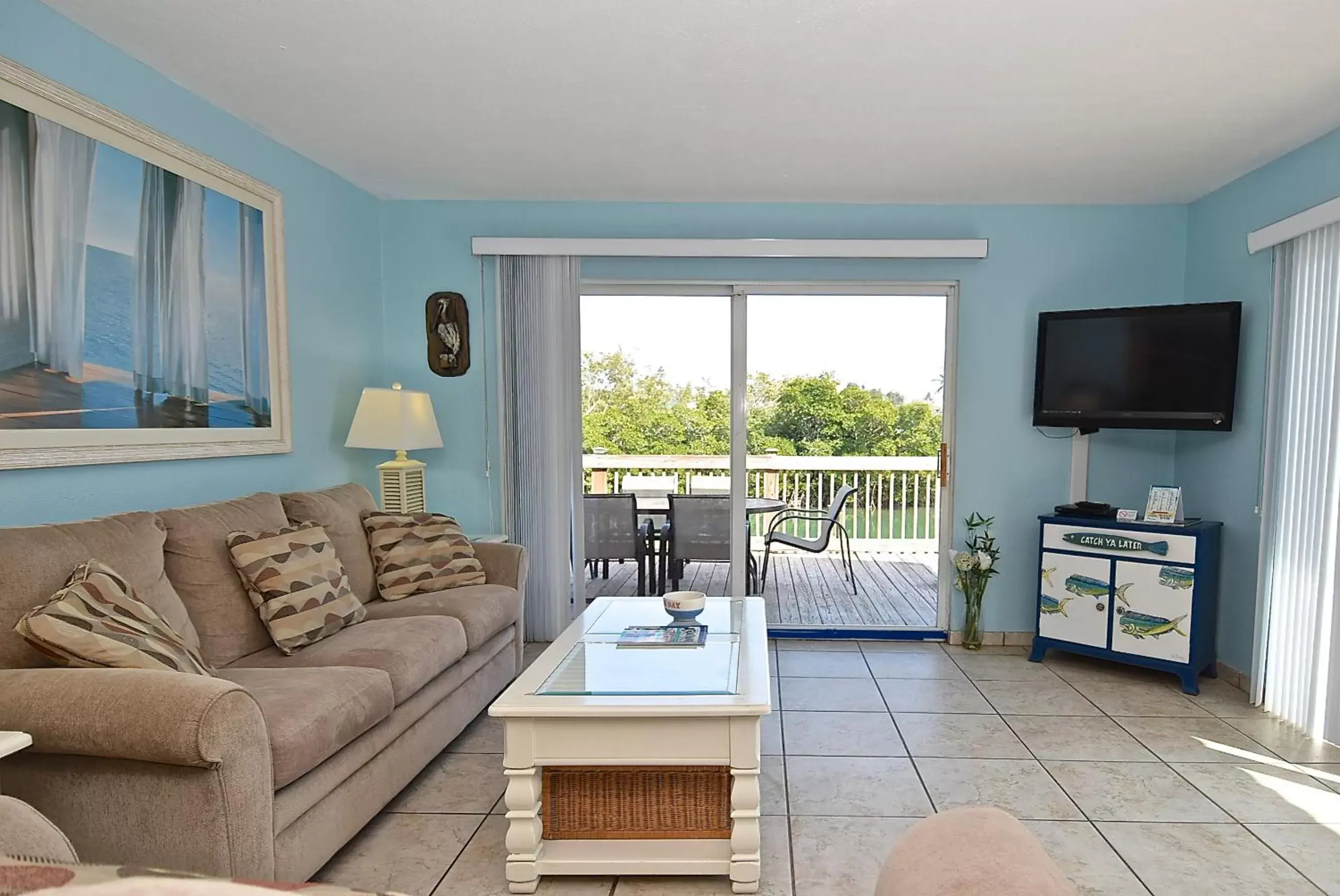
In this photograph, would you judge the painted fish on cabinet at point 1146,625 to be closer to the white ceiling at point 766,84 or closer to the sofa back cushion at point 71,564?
the white ceiling at point 766,84

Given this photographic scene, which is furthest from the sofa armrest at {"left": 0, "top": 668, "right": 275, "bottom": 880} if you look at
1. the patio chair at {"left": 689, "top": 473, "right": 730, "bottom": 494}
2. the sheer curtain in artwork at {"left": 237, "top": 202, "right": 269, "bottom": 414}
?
the patio chair at {"left": 689, "top": 473, "right": 730, "bottom": 494}

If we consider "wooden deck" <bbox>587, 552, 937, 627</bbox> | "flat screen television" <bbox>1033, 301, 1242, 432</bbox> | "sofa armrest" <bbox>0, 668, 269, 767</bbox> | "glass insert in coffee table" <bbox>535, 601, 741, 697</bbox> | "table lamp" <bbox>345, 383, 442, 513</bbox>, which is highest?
"flat screen television" <bbox>1033, 301, 1242, 432</bbox>

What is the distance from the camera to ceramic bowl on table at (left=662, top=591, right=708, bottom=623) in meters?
2.87

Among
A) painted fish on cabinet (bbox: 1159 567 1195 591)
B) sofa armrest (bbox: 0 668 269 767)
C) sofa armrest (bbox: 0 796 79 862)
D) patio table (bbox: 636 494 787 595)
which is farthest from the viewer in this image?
patio table (bbox: 636 494 787 595)

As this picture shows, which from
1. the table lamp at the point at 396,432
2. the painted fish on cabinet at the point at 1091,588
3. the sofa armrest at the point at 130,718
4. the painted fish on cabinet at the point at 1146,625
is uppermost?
the table lamp at the point at 396,432

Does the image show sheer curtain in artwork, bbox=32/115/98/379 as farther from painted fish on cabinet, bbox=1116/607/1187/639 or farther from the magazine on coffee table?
painted fish on cabinet, bbox=1116/607/1187/639

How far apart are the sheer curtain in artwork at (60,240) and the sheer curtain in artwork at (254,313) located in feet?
2.41

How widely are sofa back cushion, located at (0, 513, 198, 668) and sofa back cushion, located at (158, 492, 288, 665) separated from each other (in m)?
0.04

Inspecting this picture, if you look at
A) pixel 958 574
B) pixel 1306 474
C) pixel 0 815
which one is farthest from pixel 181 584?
pixel 1306 474

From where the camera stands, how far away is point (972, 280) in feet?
13.9

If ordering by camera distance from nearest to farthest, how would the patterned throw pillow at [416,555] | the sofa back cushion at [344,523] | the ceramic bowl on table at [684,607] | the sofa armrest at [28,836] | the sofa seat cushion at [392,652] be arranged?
the sofa armrest at [28,836] → the sofa seat cushion at [392,652] → the ceramic bowl on table at [684,607] → the sofa back cushion at [344,523] → the patterned throw pillow at [416,555]

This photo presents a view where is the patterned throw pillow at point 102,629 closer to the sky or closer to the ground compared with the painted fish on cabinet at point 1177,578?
closer to the sky

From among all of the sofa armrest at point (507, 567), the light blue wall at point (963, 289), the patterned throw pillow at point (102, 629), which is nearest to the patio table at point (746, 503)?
the light blue wall at point (963, 289)

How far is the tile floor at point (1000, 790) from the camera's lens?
82.2 inches
